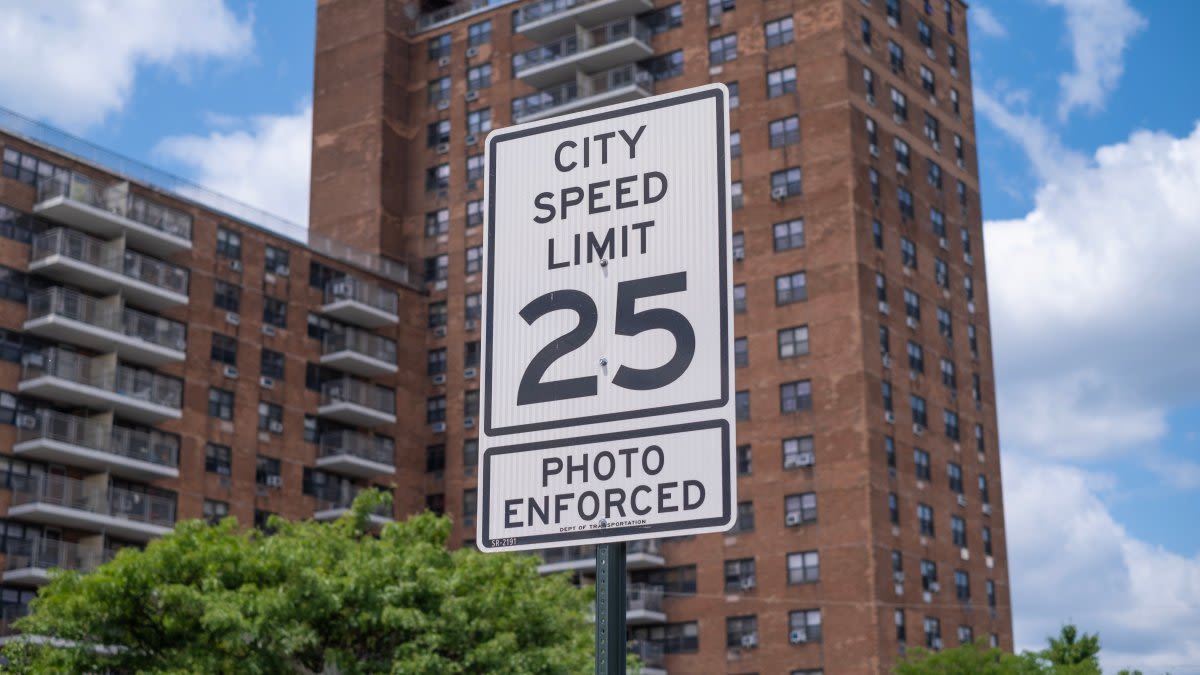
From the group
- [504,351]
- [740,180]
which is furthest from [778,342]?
[504,351]

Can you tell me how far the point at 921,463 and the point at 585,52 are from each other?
26557 mm

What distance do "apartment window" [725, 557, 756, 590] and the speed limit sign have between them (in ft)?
222

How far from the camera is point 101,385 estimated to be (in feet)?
210

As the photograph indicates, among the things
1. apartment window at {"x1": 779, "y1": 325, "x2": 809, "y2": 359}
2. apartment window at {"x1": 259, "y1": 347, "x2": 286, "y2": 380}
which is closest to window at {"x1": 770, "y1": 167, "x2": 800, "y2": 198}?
apartment window at {"x1": 779, "y1": 325, "x2": 809, "y2": 359}

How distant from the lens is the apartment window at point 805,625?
2766 inches

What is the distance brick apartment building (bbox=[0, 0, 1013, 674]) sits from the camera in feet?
210

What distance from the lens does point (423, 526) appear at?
45.5m

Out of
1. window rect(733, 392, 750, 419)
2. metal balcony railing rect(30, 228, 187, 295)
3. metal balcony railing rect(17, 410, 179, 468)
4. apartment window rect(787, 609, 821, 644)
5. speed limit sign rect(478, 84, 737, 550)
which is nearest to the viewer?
speed limit sign rect(478, 84, 737, 550)

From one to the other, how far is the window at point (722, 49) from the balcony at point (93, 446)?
3219 cm

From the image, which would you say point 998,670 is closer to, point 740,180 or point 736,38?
point 740,180

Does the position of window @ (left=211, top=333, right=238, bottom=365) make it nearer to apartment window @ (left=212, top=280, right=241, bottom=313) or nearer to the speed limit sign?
apartment window @ (left=212, top=280, right=241, bottom=313)

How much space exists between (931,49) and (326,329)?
1360 inches

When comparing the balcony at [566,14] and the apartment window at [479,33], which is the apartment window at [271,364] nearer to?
the balcony at [566,14]

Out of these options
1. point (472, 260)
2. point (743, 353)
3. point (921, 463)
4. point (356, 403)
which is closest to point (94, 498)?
point (356, 403)
